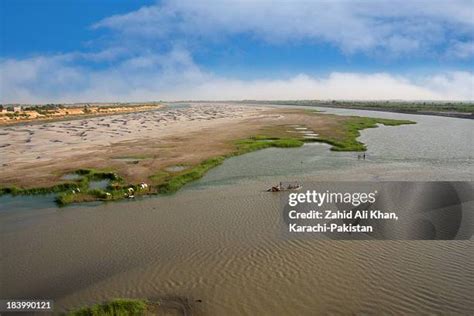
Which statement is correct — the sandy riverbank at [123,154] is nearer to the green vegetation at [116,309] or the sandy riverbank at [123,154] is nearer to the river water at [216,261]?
the river water at [216,261]

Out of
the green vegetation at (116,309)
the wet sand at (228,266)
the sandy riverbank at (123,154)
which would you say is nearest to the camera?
the green vegetation at (116,309)

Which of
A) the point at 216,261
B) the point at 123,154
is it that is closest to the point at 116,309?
the point at 216,261

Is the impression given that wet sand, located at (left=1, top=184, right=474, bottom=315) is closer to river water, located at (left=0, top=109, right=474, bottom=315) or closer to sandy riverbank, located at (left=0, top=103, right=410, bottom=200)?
river water, located at (left=0, top=109, right=474, bottom=315)

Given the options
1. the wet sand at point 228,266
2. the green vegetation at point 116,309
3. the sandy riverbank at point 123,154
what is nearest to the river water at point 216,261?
the wet sand at point 228,266

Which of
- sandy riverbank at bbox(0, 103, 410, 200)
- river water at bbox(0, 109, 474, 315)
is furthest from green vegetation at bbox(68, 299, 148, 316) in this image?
sandy riverbank at bbox(0, 103, 410, 200)

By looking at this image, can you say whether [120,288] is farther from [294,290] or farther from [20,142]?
[20,142]

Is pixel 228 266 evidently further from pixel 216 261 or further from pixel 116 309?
pixel 116 309
